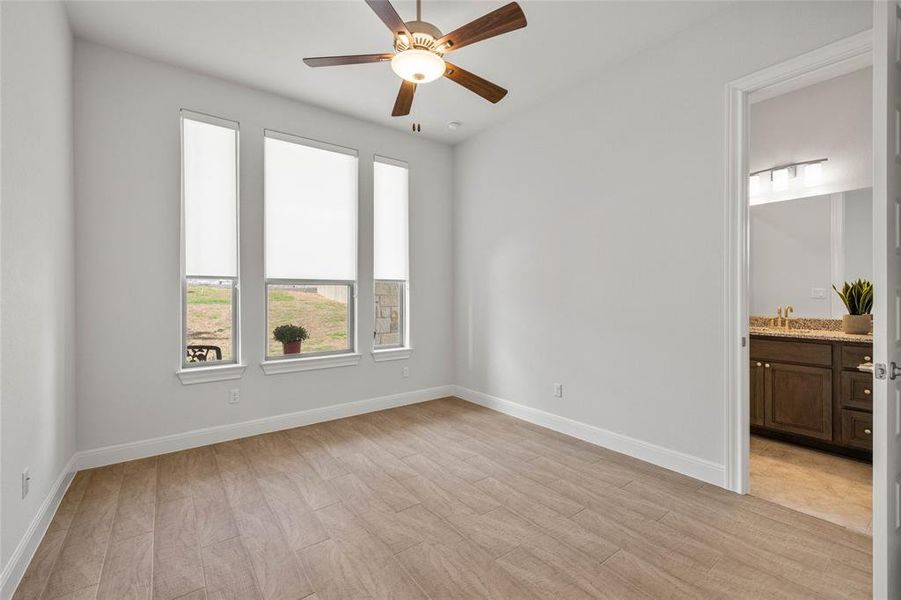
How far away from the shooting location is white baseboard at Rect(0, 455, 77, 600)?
5.80 ft

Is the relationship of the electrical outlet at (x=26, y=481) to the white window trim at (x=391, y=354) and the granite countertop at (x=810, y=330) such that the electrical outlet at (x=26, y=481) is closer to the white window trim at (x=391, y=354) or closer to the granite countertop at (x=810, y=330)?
the white window trim at (x=391, y=354)

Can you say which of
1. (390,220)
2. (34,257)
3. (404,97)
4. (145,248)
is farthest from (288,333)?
(404,97)

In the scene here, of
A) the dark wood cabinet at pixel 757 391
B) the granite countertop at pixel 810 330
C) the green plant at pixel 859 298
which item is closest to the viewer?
the granite countertop at pixel 810 330

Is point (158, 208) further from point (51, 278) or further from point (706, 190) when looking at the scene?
point (706, 190)

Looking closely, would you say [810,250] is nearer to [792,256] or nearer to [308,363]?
[792,256]

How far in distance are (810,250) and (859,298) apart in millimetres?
619

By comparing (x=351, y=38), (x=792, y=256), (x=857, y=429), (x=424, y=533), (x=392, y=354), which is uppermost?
(x=351, y=38)

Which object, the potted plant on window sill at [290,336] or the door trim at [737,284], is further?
the potted plant on window sill at [290,336]

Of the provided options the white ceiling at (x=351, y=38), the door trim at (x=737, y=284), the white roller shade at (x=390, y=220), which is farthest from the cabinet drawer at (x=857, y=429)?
the white roller shade at (x=390, y=220)

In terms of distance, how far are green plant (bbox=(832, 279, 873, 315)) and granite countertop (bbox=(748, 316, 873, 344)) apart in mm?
196

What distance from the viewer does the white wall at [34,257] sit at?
1815 mm

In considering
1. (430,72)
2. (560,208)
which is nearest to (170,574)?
(430,72)

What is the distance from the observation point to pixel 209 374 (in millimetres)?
3494

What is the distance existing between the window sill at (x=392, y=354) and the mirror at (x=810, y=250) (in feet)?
11.8
